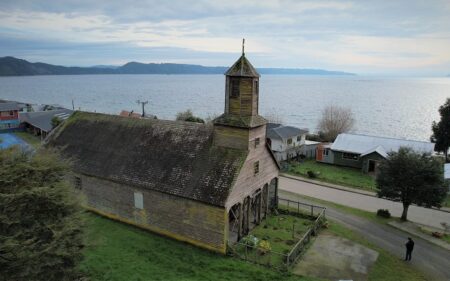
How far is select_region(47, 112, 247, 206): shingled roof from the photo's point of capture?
74.9 feet

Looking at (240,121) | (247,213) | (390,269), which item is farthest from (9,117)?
(390,269)

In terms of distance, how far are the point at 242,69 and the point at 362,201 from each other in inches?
788

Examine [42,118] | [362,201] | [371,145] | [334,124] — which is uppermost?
[42,118]

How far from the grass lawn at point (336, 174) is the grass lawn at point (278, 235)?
14.9 metres

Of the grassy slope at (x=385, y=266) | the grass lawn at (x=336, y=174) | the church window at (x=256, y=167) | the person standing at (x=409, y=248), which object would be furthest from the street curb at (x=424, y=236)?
the church window at (x=256, y=167)

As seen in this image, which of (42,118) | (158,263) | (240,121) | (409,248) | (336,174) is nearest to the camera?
(158,263)

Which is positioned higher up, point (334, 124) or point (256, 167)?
point (256, 167)

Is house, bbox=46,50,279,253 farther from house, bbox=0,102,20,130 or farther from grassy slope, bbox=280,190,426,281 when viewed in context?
A: house, bbox=0,102,20,130

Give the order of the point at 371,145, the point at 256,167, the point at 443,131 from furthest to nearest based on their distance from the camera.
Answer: the point at 443,131 → the point at 371,145 → the point at 256,167

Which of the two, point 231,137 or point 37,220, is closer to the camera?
point 37,220

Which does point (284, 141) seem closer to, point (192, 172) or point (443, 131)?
point (443, 131)

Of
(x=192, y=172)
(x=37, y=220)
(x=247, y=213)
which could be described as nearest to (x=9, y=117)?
(x=192, y=172)

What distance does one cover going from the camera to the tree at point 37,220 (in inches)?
494

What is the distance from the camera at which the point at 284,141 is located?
167 ft
